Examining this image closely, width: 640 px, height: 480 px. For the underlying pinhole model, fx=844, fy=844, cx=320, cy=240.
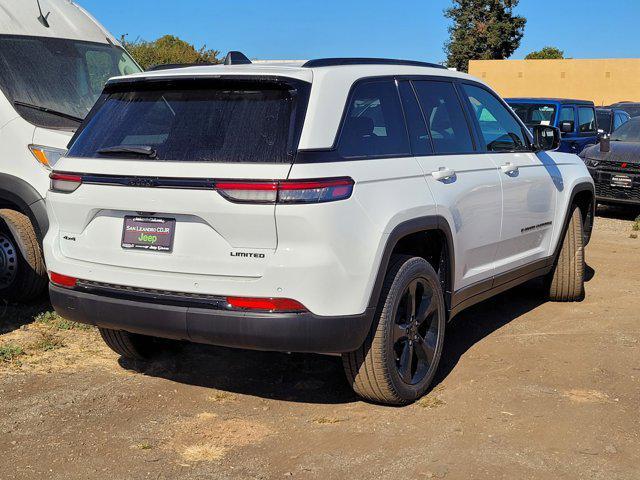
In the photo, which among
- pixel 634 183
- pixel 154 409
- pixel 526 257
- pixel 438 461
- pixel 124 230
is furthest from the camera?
pixel 634 183

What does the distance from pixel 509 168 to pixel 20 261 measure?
12.4ft

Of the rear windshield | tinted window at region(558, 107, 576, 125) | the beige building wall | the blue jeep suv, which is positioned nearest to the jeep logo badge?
the rear windshield

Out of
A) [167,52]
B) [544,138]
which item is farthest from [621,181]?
[167,52]

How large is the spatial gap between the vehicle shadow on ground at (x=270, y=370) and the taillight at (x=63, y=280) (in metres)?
0.97

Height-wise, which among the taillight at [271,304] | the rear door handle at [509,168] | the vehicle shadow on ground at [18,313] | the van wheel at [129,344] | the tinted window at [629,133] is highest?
the rear door handle at [509,168]

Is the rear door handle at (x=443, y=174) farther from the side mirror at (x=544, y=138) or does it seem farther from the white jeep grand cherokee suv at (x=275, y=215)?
the side mirror at (x=544, y=138)

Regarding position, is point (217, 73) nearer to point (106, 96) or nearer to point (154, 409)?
point (106, 96)

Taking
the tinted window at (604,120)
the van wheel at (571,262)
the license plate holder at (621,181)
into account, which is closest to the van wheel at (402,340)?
the van wheel at (571,262)

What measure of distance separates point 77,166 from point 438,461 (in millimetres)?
2319

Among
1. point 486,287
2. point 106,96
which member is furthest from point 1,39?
point 486,287

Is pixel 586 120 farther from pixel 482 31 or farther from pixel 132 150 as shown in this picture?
pixel 482 31

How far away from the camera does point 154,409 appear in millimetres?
4555

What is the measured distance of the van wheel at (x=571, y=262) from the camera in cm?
672

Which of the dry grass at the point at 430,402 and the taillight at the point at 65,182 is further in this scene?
the dry grass at the point at 430,402
